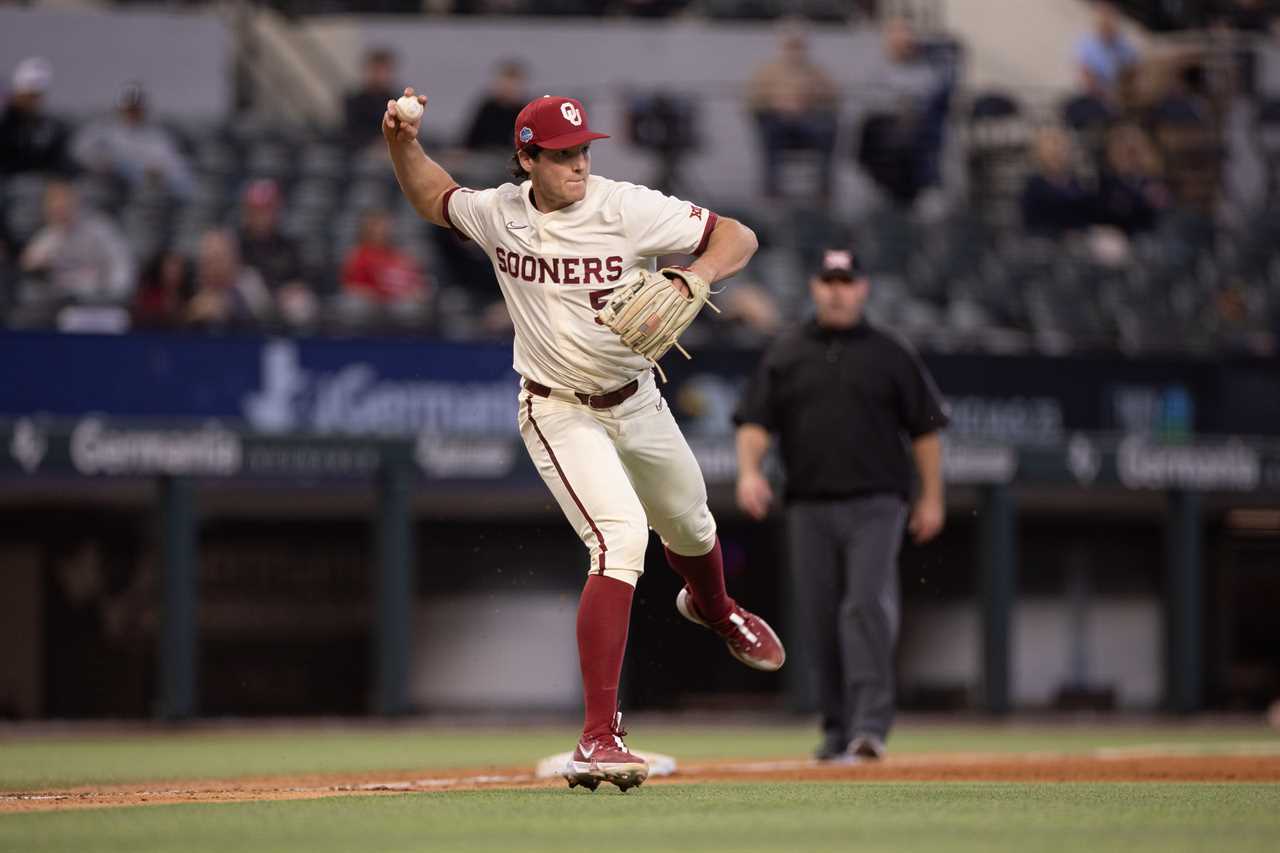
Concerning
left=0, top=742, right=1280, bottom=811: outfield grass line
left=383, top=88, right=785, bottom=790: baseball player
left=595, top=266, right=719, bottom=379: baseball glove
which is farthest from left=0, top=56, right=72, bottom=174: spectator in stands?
left=595, top=266, right=719, bottom=379: baseball glove

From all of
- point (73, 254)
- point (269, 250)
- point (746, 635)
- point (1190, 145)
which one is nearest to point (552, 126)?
point (746, 635)

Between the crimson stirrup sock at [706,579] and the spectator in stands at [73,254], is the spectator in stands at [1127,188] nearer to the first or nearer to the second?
the spectator in stands at [73,254]

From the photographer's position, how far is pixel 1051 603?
40.1 ft

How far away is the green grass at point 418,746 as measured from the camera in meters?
7.88

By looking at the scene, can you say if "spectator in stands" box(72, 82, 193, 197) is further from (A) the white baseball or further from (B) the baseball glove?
(B) the baseball glove

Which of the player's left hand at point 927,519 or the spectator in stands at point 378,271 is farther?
the spectator in stands at point 378,271

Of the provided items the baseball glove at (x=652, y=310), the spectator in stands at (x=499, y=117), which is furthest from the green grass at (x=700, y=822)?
the spectator in stands at (x=499, y=117)

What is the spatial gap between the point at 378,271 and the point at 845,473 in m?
4.74

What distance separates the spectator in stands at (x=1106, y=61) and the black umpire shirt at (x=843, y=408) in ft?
30.0

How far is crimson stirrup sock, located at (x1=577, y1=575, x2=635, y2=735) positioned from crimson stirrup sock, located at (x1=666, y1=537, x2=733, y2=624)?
0.76 meters

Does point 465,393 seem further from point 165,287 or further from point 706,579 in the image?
point 706,579

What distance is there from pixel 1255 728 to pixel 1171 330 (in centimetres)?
335

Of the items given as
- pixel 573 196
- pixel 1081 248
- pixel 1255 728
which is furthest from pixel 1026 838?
pixel 1081 248

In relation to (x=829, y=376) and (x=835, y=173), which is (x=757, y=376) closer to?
(x=829, y=376)
